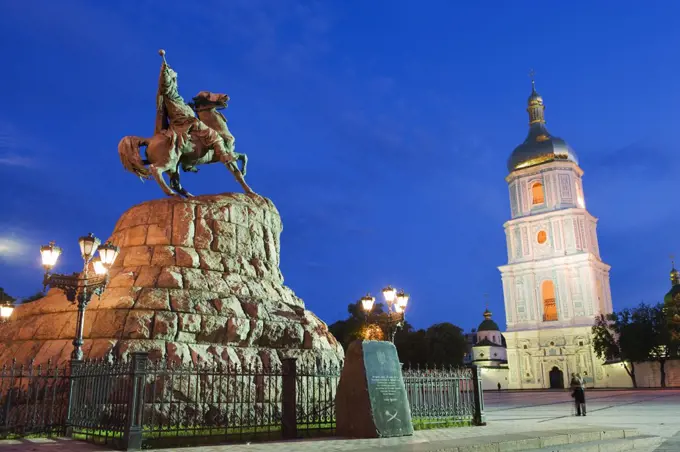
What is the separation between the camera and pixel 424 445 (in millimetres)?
8859

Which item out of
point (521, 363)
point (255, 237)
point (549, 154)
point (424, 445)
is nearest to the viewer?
point (424, 445)

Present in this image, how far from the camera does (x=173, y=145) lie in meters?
16.2

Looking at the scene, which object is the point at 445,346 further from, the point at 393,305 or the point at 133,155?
the point at 133,155

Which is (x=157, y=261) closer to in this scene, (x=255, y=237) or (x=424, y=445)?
(x=255, y=237)

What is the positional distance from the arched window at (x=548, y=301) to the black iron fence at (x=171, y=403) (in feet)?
158

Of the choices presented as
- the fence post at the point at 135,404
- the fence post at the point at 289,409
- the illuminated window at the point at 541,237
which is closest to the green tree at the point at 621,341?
the illuminated window at the point at 541,237

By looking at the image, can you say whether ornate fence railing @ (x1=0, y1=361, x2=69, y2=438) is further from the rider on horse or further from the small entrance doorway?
the small entrance doorway

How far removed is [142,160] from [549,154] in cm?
5221

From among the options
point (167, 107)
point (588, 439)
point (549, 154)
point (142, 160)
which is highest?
point (549, 154)

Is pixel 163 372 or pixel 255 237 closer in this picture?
pixel 163 372

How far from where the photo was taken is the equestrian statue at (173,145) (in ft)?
53.3

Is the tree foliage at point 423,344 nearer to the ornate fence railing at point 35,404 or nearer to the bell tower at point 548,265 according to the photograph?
the bell tower at point 548,265

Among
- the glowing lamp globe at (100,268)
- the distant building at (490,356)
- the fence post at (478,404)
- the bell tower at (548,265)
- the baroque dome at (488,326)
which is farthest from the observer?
the baroque dome at (488,326)

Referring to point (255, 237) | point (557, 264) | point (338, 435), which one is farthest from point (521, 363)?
point (338, 435)
